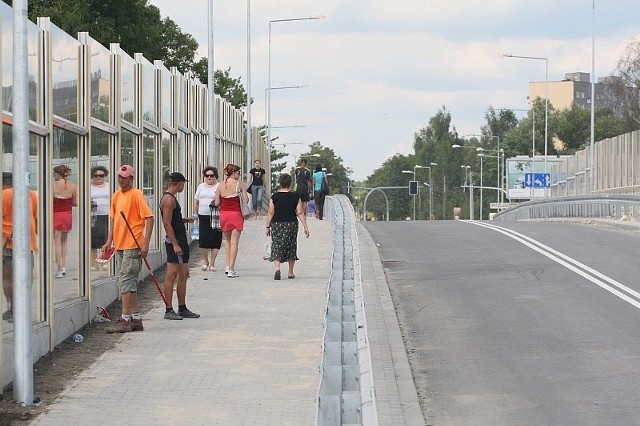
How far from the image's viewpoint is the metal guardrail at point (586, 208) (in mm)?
37312

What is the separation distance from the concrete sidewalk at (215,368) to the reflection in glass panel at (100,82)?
258 centimetres

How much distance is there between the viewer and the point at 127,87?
19125 millimetres

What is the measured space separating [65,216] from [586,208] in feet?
102

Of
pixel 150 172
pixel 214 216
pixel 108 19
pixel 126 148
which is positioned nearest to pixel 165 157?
pixel 150 172

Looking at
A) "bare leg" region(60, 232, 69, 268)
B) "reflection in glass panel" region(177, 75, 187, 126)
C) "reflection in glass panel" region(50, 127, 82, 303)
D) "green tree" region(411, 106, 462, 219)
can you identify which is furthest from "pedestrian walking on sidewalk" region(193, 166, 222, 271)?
"green tree" region(411, 106, 462, 219)

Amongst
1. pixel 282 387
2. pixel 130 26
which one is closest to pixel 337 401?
pixel 282 387

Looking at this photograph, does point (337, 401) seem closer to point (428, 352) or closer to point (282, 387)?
point (282, 387)

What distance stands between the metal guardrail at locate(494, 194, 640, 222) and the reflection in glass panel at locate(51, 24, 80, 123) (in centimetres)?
2355

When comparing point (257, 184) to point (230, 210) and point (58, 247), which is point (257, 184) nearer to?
point (230, 210)

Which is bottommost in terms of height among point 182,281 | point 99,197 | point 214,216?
point 182,281

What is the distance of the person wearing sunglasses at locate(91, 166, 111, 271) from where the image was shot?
16500 millimetres

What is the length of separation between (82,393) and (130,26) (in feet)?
155

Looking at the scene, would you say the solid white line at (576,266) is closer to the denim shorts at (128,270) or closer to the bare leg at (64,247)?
the denim shorts at (128,270)

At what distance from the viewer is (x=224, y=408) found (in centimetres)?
1066
